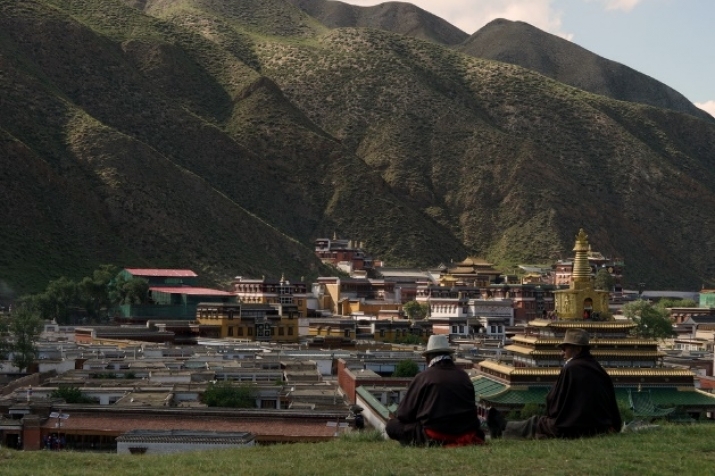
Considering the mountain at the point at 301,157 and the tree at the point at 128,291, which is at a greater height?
the mountain at the point at 301,157

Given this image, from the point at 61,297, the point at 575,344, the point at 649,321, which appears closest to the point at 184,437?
the point at 575,344

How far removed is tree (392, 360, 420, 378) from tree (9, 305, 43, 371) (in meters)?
15.5

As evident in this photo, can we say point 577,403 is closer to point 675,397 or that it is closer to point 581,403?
point 581,403

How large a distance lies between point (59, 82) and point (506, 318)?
66658 mm

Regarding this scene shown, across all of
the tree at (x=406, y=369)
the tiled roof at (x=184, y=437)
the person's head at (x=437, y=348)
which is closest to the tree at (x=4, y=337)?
the tree at (x=406, y=369)

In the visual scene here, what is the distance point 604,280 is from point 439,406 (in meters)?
93.1

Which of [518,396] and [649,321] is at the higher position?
[649,321]

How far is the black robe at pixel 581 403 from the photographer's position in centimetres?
1755

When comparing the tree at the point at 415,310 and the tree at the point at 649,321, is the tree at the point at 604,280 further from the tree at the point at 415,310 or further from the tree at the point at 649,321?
the tree at the point at 649,321

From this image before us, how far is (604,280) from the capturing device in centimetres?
A: 10800

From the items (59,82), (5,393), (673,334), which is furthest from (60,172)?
(5,393)

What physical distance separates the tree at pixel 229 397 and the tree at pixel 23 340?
542 inches

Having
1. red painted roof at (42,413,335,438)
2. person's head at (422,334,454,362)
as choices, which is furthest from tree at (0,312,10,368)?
person's head at (422,334,454,362)

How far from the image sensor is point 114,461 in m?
20.2
